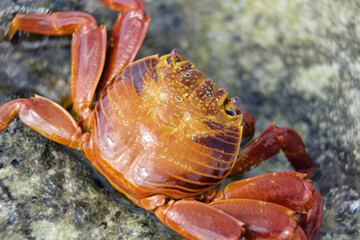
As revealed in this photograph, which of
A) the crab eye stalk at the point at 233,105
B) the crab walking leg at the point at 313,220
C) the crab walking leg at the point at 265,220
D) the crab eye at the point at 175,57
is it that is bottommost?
the crab walking leg at the point at 313,220

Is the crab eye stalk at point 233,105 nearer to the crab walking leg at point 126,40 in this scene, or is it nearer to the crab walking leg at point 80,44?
the crab walking leg at point 126,40

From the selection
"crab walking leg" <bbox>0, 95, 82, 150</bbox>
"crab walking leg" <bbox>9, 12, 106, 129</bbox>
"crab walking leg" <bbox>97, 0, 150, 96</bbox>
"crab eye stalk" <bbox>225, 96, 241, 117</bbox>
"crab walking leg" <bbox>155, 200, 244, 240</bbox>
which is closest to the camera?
"crab walking leg" <bbox>155, 200, 244, 240</bbox>

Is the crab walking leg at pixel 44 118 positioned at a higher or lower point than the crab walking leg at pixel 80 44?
lower

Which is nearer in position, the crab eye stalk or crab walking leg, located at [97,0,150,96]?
the crab eye stalk

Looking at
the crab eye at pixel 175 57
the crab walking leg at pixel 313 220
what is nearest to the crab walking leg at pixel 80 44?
the crab eye at pixel 175 57

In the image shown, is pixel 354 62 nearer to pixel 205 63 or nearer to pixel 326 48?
pixel 326 48

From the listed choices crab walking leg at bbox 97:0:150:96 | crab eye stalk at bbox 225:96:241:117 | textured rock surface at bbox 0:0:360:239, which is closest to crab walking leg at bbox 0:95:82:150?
textured rock surface at bbox 0:0:360:239

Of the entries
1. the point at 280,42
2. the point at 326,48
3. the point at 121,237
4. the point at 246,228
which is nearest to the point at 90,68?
the point at 121,237

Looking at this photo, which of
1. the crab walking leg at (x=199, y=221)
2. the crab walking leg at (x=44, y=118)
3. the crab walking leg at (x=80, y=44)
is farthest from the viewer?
the crab walking leg at (x=80, y=44)

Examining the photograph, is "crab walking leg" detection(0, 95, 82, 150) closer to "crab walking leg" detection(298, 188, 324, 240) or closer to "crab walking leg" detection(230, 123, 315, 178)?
"crab walking leg" detection(230, 123, 315, 178)
